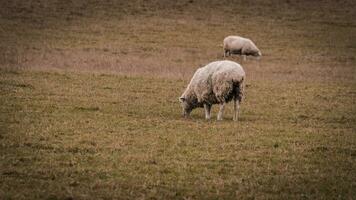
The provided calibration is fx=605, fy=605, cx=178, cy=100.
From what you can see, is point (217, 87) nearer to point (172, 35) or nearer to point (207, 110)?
point (207, 110)

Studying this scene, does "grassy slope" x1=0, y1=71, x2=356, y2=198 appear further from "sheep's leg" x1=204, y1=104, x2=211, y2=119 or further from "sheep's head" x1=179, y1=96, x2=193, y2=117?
"sheep's head" x1=179, y1=96, x2=193, y2=117

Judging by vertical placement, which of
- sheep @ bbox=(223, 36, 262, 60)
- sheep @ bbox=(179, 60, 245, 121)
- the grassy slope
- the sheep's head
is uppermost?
sheep @ bbox=(223, 36, 262, 60)

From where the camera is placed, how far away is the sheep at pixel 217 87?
Answer: 17.1 metres

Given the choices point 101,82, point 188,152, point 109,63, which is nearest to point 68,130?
point 188,152

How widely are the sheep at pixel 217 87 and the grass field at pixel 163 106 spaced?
0.57 m

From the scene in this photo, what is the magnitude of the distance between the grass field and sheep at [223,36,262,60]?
62cm

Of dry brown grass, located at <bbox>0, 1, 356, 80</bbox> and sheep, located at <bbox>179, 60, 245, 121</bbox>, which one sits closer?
sheep, located at <bbox>179, 60, 245, 121</bbox>

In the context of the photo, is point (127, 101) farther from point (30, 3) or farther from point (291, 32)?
point (30, 3)

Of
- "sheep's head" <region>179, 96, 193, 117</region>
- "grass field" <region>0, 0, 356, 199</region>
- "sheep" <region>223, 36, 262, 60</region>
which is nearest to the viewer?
"grass field" <region>0, 0, 356, 199</region>

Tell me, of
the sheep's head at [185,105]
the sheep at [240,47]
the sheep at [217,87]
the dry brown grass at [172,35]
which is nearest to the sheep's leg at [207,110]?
the sheep at [217,87]

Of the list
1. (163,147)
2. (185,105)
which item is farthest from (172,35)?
(163,147)

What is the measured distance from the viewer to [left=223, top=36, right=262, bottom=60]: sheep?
3616 centimetres

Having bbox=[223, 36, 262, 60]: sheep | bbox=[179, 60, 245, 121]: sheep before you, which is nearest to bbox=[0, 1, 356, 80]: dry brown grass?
bbox=[223, 36, 262, 60]: sheep

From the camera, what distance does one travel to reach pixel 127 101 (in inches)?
838
